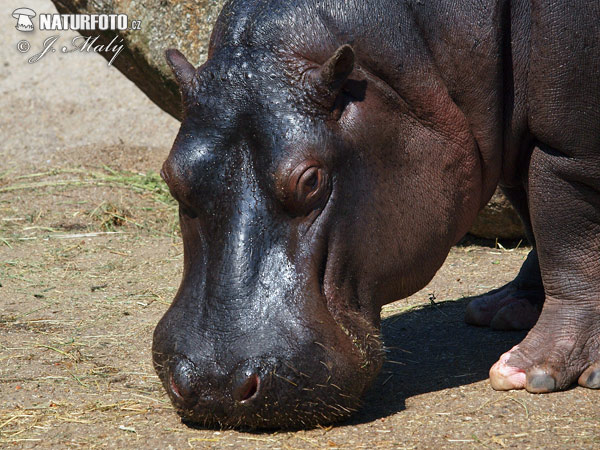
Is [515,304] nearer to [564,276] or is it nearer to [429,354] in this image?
[429,354]

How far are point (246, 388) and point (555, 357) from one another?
139 centimetres

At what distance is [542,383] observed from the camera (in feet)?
12.4

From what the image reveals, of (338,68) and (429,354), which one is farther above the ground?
(338,68)

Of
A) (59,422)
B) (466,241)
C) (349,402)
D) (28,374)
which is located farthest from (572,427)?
(466,241)

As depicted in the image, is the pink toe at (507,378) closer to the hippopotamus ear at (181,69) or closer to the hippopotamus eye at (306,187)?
the hippopotamus eye at (306,187)

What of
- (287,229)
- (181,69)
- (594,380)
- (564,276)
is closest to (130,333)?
(181,69)

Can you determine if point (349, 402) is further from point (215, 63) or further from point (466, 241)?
point (466, 241)

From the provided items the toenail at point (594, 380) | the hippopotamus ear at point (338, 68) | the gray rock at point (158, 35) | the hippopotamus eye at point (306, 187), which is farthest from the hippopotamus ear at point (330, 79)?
the gray rock at point (158, 35)

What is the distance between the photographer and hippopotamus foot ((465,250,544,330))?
4.77 m

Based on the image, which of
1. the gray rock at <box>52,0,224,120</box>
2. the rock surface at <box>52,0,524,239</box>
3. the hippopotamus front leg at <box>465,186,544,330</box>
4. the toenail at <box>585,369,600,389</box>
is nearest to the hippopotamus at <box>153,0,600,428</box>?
the toenail at <box>585,369,600,389</box>

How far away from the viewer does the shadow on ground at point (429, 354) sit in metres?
3.85


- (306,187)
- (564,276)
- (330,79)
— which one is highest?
(330,79)

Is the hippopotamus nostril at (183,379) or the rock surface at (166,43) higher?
the rock surface at (166,43)

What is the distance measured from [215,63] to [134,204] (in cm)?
405
